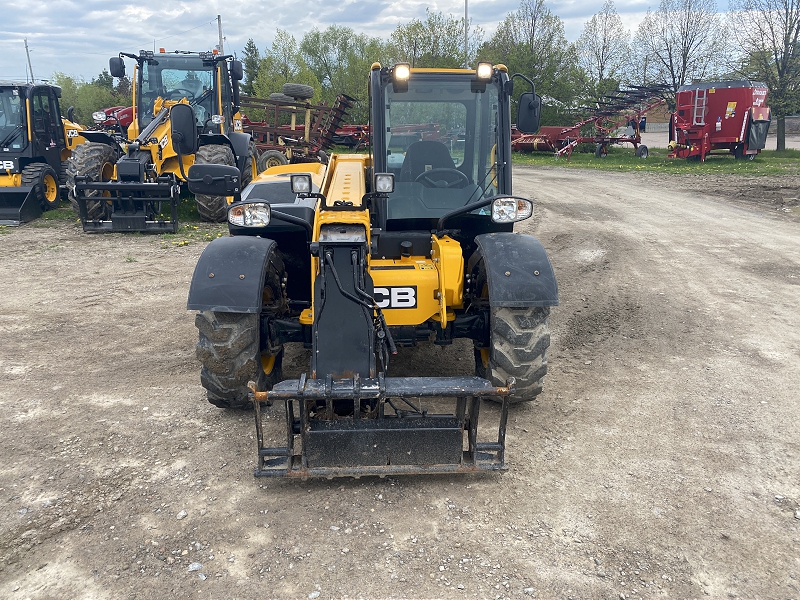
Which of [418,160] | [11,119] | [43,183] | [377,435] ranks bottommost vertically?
[377,435]

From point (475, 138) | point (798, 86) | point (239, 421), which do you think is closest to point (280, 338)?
point (239, 421)

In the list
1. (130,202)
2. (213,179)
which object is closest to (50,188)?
(130,202)

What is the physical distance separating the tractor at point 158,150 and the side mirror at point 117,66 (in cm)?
2

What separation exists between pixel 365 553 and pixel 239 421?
1725mm

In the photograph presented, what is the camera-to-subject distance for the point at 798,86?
24.5m

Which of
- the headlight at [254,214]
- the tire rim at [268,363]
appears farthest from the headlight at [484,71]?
the tire rim at [268,363]

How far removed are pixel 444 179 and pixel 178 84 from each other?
1004 cm

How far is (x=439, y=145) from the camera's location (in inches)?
199

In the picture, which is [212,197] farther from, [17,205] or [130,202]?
[17,205]

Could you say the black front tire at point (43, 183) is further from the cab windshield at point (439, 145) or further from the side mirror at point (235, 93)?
the cab windshield at point (439, 145)

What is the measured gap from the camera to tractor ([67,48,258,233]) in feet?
37.9

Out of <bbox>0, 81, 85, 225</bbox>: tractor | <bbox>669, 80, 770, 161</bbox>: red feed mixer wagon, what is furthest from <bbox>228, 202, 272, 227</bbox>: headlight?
<bbox>669, 80, 770, 161</bbox>: red feed mixer wagon

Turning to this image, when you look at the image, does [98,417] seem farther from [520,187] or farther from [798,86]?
[798,86]

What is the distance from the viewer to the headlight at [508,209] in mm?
4430
